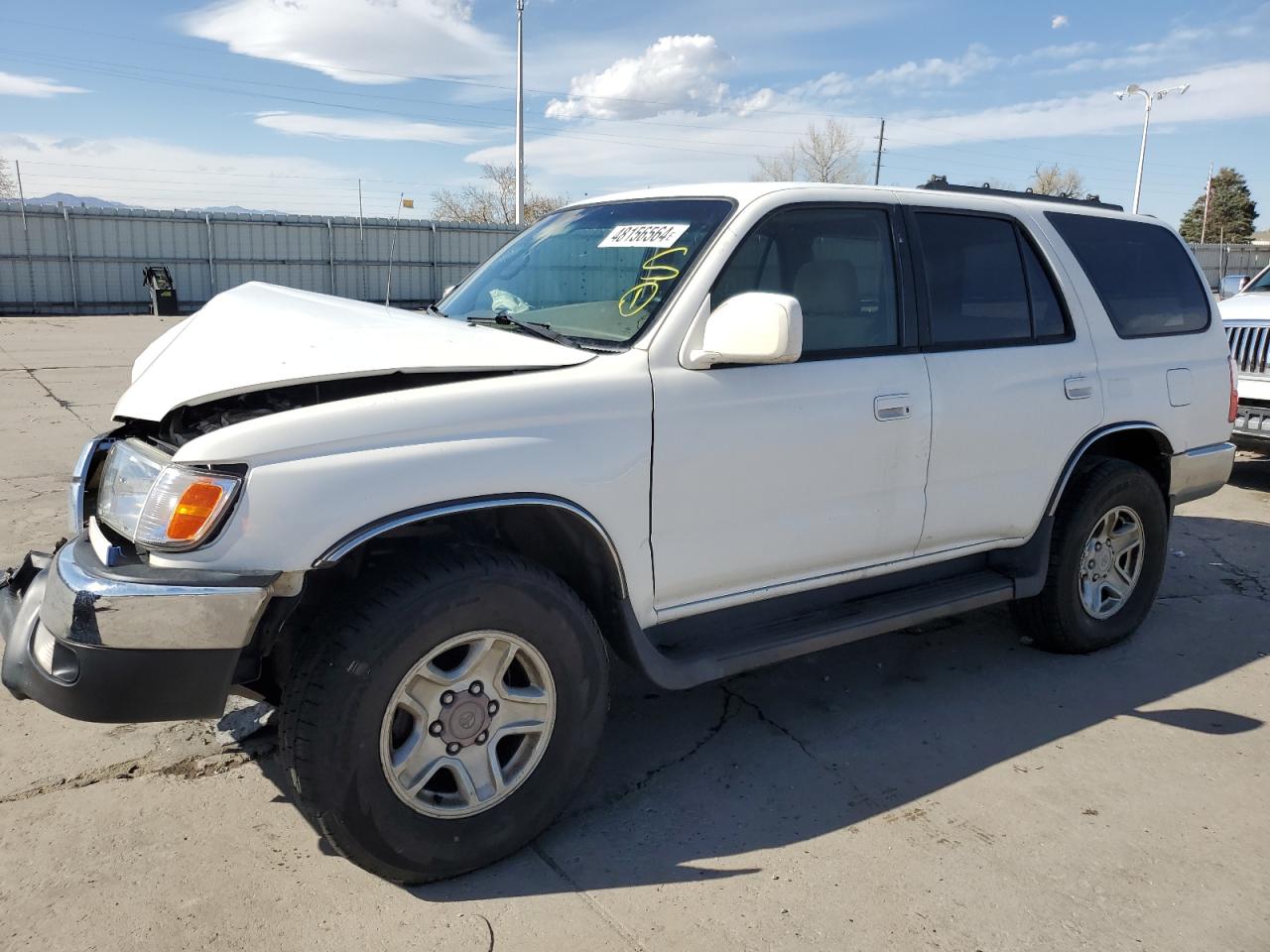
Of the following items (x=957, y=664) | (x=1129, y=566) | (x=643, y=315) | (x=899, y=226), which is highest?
(x=899, y=226)

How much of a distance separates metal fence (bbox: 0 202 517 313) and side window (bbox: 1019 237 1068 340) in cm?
1945

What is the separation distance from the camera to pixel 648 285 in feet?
10.7

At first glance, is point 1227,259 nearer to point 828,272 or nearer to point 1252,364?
point 1252,364

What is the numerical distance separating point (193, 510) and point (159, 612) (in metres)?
0.26

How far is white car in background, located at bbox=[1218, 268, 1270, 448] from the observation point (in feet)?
24.7

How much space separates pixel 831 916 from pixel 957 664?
2072 mm

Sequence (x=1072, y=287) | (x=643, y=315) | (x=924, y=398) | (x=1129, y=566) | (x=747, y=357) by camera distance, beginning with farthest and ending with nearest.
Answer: (x=1129, y=566)
(x=1072, y=287)
(x=924, y=398)
(x=643, y=315)
(x=747, y=357)

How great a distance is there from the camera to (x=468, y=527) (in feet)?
9.89

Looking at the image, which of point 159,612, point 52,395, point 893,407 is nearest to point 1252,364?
point 893,407

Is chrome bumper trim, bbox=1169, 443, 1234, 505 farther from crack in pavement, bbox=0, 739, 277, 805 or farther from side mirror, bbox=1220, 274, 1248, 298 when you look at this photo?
side mirror, bbox=1220, 274, 1248, 298

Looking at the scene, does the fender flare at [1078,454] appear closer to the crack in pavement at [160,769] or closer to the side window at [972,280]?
the side window at [972,280]

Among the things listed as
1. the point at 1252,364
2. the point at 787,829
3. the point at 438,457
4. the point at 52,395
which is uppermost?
the point at 438,457

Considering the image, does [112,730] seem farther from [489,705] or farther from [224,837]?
[489,705]

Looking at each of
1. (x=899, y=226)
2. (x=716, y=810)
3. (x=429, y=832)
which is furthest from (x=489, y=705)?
(x=899, y=226)
